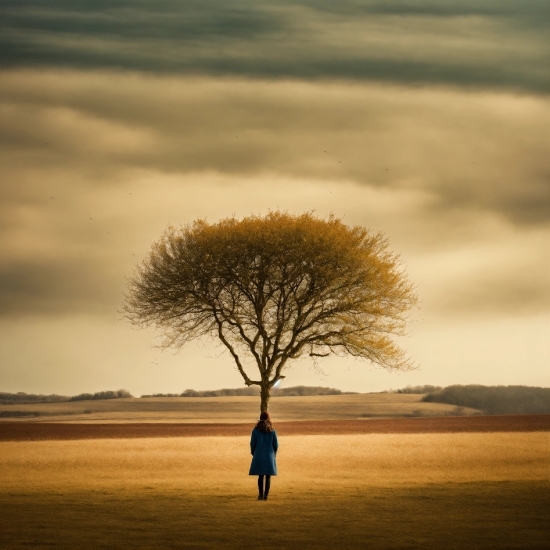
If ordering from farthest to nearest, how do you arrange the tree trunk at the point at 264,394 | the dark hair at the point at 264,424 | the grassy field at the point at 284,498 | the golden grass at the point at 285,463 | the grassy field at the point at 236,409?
the grassy field at the point at 236,409 → the tree trunk at the point at 264,394 → the golden grass at the point at 285,463 → the dark hair at the point at 264,424 → the grassy field at the point at 284,498

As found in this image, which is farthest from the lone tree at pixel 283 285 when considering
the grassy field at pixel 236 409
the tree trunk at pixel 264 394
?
the grassy field at pixel 236 409

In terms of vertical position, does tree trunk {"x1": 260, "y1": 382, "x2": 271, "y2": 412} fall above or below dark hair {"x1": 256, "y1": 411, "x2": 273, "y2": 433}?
→ above

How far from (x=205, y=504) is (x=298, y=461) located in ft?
63.1

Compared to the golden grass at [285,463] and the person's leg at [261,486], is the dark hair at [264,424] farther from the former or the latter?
the golden grass at [285,463]

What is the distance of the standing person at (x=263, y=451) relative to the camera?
26.9m

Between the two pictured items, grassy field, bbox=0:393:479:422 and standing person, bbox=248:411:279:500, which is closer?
standing person, bbox=248:411:279:500

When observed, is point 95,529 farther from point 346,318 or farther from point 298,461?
point 346,318

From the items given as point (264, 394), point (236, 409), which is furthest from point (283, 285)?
point (236, 409)

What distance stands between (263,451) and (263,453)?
0.07m

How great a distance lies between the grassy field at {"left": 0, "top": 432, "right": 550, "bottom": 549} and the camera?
1981cm

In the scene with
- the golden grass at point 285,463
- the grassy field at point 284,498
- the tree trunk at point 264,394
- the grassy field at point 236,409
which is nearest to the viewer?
the grassy field at point 284,498

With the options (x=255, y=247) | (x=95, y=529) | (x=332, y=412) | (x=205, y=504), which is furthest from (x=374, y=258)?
(x=332, y=412)

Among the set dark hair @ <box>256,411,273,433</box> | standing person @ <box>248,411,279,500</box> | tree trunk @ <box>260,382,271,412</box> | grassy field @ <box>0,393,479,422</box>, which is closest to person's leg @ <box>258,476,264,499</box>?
standing person @ <box>248,411,279,500</box>

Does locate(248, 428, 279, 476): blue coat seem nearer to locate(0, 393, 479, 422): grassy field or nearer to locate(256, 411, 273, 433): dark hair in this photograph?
locate(256, 411, 273, 433): dark hair
